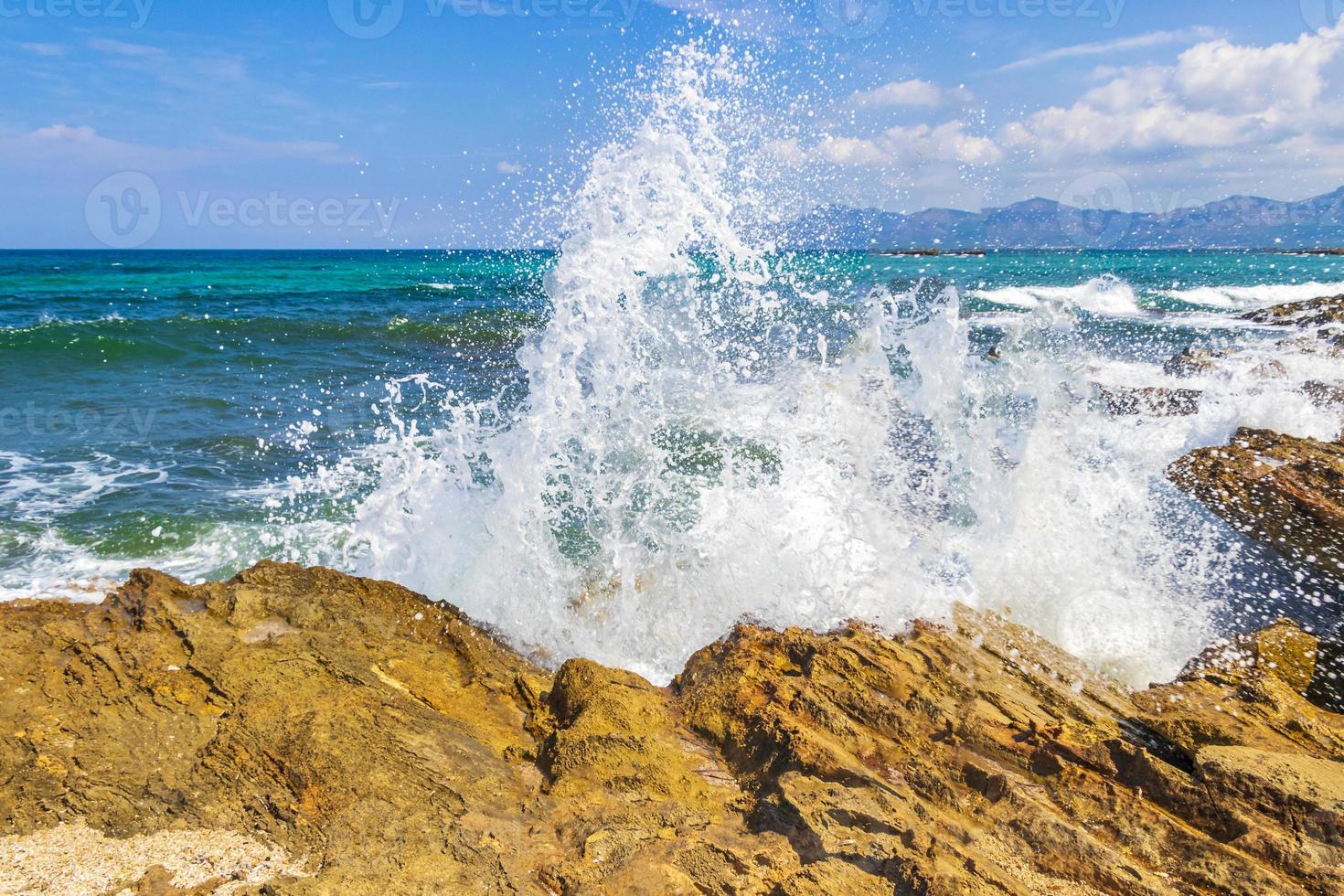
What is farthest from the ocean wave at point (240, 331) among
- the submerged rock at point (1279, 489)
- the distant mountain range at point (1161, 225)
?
the distant mountain range at point (1161, 225)

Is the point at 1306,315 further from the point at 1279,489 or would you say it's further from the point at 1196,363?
the point at 1279,489

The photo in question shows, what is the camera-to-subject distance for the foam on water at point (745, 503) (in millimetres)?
4340

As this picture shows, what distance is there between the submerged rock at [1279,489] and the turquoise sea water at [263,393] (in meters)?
0.37

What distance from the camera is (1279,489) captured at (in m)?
5.54

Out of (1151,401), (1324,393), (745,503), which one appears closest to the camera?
(745,503)

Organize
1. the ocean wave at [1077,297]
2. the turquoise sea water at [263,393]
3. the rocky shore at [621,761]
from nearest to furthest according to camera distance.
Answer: the rocky shore at [621,761], the turquoise sea water at [263,393], the ocean wave at [1077,297]

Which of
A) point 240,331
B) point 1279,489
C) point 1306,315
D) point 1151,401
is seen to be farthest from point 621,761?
point 1306,315

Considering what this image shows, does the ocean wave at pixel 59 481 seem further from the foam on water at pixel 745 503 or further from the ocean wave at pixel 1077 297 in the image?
the ocean wave at pixel 1077 297

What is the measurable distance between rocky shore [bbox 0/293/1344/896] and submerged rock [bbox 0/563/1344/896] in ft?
0.04

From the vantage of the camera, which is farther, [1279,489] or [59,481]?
[59,481]

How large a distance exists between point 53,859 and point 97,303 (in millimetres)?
26324

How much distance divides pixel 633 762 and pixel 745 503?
2.40 m

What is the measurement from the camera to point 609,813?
254cm

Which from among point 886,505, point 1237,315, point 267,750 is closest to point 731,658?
point 267,750
